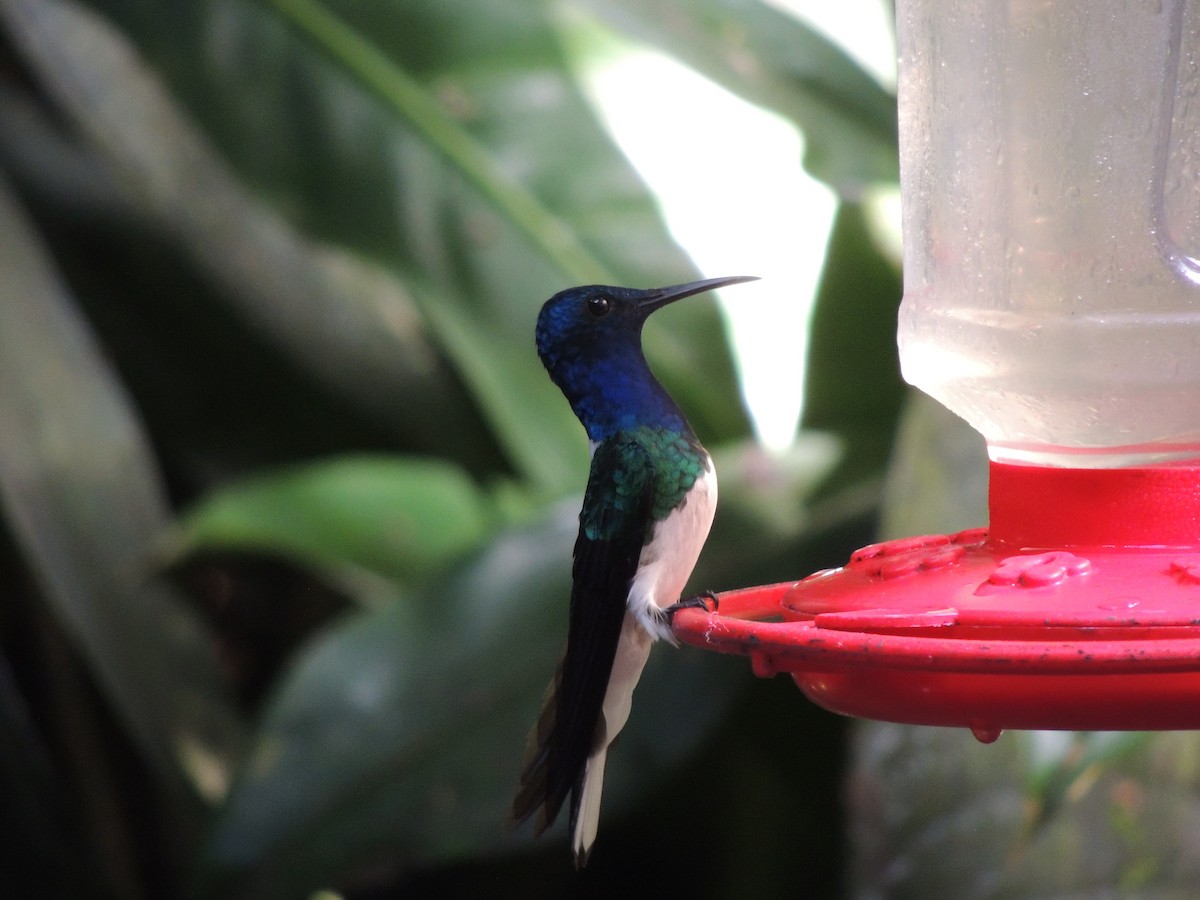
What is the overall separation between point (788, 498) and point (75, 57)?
1804 mm

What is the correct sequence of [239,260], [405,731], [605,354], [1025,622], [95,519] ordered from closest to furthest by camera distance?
1. [1025,622]
2. [605,354]
3. [405,731]
4. [95,519]
5. [239,260]

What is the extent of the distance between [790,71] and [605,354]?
113 centimetres

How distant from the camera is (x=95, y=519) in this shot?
239 cm

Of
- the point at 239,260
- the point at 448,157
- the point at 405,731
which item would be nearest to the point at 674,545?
the point at 405,731

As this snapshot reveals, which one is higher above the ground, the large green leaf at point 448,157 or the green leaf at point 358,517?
the large green leaf at point 448,157

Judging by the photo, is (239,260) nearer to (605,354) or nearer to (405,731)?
(405,731)

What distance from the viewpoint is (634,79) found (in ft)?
10.0

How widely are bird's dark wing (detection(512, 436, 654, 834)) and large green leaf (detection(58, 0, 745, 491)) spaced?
1.08 metres

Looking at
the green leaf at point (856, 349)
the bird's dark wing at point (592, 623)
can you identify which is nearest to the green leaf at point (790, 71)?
the green leaf at point (856, 349)

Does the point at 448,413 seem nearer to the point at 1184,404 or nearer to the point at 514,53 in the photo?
the point at 514,53

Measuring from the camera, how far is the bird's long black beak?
1284mm

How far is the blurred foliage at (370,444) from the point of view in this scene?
7.29 ft

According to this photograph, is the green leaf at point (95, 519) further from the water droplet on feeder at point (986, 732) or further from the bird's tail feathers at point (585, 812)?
the water droplet on feeder at point (986, 732)

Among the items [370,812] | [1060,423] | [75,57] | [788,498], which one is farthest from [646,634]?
[75,57]
